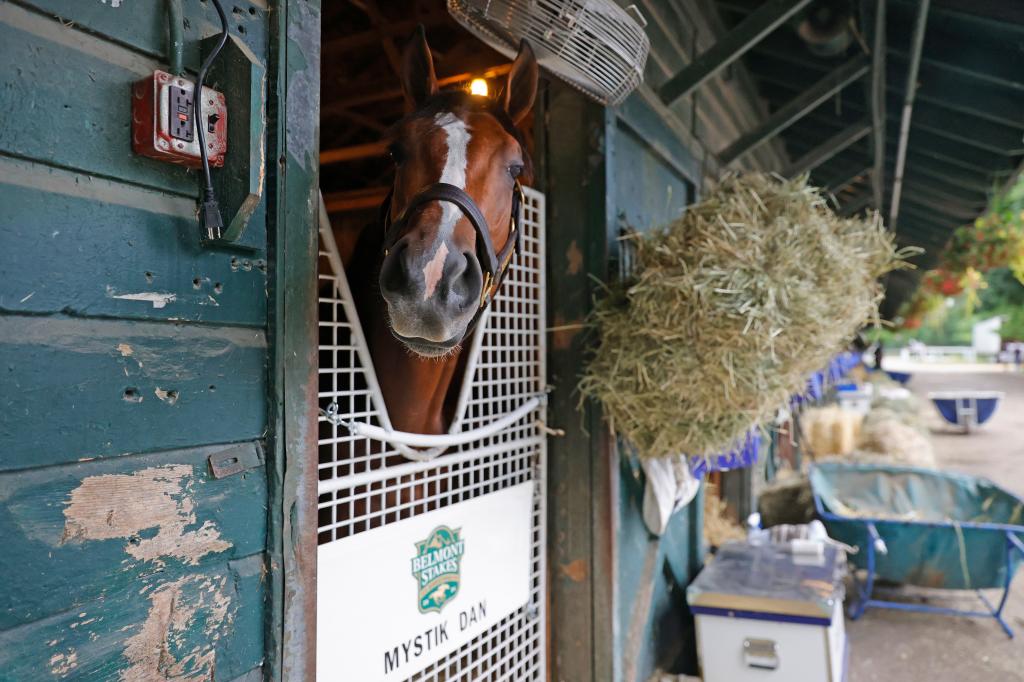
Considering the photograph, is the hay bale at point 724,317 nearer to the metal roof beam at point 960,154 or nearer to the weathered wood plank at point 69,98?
the weathered wood plank at point 69,98

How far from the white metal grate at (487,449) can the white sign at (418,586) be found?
0.22 feet

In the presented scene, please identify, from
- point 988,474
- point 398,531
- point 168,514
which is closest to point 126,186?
point 168,514

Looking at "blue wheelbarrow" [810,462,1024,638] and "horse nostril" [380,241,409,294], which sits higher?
"horse nostril" [380,241,409,294]

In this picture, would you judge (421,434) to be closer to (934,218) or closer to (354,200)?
(354,200)

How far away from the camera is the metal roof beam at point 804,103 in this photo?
12.1 ft

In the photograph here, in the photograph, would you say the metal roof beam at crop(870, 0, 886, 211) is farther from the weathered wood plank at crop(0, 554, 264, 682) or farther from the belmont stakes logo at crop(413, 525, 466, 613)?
the weathered wood plank at crop(0, 554, 264, 682)

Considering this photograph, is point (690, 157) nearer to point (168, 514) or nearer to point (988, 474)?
point (168, 514)

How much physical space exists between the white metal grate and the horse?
0.11 m

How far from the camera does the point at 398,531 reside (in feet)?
5.68

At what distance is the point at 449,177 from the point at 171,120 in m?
0.64

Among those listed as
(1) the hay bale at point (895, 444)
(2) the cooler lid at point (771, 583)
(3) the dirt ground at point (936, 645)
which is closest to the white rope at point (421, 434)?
(2) the cooler lid at point (771, 583)

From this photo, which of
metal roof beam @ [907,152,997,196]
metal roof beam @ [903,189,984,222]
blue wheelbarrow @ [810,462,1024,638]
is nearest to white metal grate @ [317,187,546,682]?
blue wheelbarrow @ [810,462,1024,638]

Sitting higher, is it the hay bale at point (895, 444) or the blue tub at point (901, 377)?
the blue tub at point (901, 377)

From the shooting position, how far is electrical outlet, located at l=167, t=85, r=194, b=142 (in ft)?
3.36
